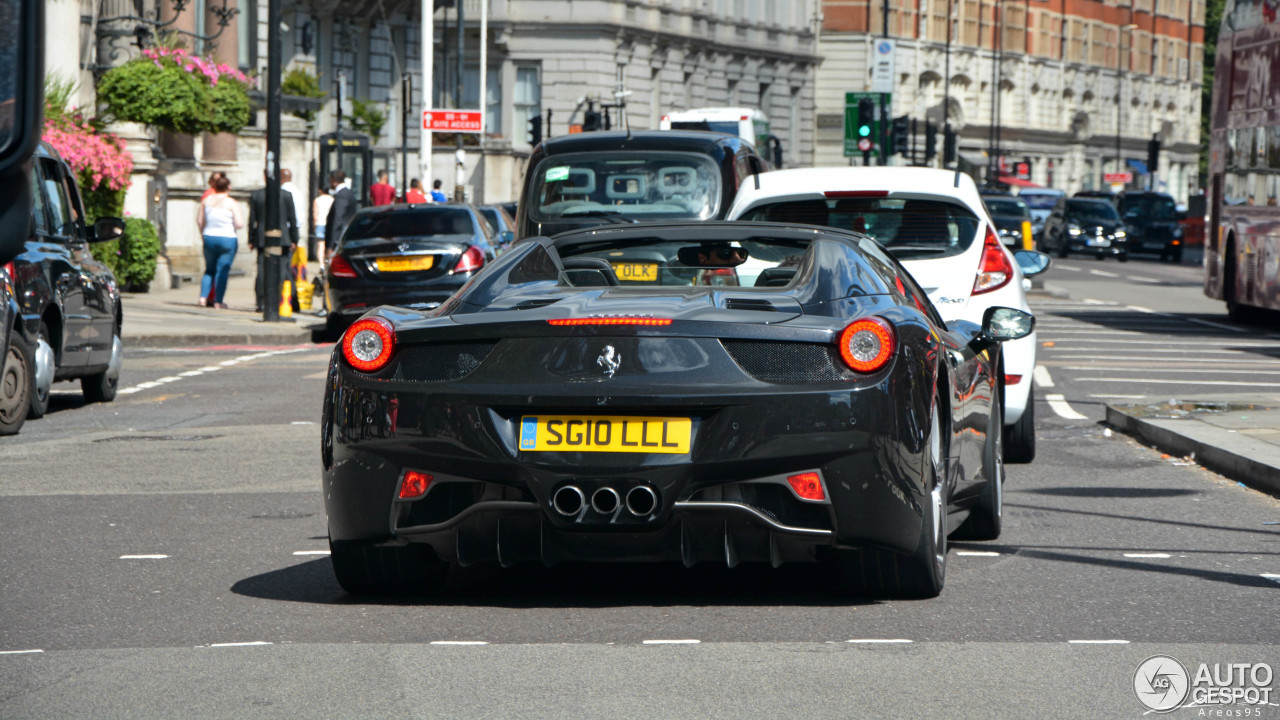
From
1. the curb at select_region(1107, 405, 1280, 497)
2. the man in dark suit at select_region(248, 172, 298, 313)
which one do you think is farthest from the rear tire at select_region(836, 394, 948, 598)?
the man in dark suit at select_region(248, 172, 298, 313)

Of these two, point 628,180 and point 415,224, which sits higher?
point 628,180

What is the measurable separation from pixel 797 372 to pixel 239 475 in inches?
201

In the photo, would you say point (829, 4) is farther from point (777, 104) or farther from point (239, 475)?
point (239, 475)

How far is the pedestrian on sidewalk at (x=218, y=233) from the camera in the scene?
85.8 ft

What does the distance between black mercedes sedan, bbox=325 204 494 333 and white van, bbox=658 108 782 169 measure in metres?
24.2

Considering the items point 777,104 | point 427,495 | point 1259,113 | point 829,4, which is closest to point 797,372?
point 427,495

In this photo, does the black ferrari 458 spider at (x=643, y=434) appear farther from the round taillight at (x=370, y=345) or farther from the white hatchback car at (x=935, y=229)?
the white hatchback car at (x=935, y=229)

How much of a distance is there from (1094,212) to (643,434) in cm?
5650

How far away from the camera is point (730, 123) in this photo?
5134cm

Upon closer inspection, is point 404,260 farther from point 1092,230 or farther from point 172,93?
point 1092,230

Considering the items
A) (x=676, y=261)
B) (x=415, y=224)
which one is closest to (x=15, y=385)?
(x=676, y=261)

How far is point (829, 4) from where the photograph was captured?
96938 mm

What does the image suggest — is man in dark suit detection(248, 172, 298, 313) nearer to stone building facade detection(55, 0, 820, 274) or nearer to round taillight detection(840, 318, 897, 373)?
stone building facade detection(55, 0, 820, 274)

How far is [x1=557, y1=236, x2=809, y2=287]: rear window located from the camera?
7.32 m
